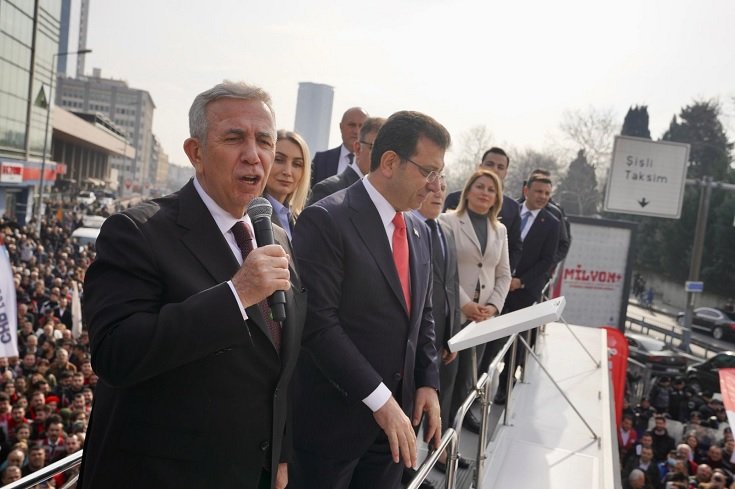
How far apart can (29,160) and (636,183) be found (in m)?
30.4

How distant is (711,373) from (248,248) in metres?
18.2

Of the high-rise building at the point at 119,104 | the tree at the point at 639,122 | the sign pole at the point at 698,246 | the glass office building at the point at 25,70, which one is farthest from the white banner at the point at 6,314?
the high-rise building at the point at 119,104

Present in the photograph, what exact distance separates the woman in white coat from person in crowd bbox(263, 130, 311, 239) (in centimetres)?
127

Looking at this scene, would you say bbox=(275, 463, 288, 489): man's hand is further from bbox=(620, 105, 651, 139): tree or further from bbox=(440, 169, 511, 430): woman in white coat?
bbox=(620, 105, 651, 139): tree

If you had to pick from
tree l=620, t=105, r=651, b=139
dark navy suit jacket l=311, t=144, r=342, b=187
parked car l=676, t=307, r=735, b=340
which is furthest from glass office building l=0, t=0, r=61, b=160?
tree l=620, t=105, r=651, b=139

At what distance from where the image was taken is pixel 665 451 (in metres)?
10.9

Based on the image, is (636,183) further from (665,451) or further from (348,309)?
(348,309)

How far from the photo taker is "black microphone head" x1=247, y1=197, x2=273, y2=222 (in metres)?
1.94

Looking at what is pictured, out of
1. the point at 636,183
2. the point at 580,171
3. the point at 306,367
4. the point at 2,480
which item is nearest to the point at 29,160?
the point at 636,183

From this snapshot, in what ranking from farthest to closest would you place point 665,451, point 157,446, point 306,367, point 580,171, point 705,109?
point 580,171, point 705,109, point 665,451, point 306,367, point 157,446

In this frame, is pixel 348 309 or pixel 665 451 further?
pixel 665 451

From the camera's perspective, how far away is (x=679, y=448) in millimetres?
10148

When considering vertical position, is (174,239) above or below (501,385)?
above

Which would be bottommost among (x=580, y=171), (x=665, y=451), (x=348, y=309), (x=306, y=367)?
(x=665, y=451)
